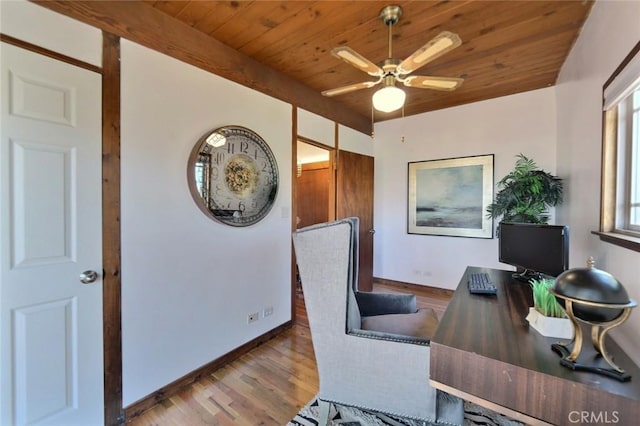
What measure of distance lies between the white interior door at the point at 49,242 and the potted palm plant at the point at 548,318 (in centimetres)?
220

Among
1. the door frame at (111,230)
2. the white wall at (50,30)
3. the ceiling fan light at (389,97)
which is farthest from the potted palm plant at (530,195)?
the white wall at (50,30)

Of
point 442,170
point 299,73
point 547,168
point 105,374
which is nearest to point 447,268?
point 442,170

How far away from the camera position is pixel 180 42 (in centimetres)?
198

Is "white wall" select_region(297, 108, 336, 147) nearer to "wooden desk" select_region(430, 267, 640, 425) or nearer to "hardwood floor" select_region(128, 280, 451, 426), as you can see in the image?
"hardwood floor" select_region(128, 280, 451, 426)

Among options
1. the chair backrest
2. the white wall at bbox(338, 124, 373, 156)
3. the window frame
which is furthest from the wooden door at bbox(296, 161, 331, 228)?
the window frame

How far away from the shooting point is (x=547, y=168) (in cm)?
317

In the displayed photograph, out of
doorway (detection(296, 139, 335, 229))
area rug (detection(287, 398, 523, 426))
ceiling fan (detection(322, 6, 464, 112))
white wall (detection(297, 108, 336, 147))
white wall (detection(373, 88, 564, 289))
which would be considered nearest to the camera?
ceiling fan (detection(322, 6, 464, 112))

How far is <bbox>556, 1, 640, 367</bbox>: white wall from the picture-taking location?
1.24m

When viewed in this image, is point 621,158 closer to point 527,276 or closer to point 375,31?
point 527,276

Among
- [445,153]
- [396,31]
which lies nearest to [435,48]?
[396,31]

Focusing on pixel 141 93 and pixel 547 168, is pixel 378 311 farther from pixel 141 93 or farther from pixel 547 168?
pixel 547 168

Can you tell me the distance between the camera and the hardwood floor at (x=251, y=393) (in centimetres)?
171

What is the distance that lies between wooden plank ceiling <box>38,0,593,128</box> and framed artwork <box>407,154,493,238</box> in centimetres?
110

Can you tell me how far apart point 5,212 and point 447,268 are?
4173 mm
